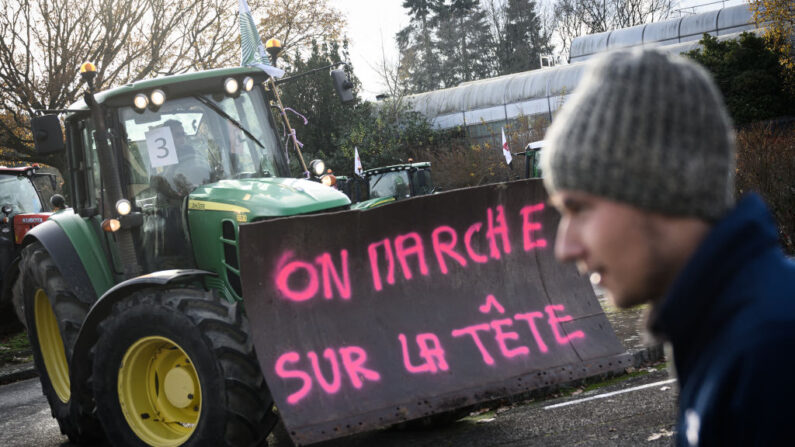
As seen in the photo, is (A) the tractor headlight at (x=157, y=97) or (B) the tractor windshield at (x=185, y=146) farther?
(B) the tractor windshield at (x=185, y=146)

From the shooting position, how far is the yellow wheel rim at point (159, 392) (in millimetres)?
5438

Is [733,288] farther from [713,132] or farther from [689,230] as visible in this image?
[713,132]

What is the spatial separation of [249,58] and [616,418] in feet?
12.6

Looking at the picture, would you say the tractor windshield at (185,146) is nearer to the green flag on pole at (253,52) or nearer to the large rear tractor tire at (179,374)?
the green flag on pole at (253,52)

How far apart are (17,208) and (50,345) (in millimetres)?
7455

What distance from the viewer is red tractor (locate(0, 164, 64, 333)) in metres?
13.6

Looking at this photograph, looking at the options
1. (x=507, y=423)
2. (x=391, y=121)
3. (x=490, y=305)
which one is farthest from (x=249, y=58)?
(x=391, y=121)

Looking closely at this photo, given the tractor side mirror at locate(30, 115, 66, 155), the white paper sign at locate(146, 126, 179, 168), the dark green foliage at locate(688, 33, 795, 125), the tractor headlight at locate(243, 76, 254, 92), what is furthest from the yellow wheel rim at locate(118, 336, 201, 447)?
the dark green foliage at locate(688, 33, 795, 125)

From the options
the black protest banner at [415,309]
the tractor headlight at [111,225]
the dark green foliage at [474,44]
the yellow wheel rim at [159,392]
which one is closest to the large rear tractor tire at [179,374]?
the yellow wheel rim at [159,392]

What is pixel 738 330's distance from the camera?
1108mm

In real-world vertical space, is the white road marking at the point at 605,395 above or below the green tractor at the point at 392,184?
below

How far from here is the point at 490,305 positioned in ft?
19.1

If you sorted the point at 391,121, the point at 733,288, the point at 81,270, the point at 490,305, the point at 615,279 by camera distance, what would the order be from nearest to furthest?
the point at 733,288
the point at 615,279
the point at 490,305
the point at 81,270
the point at 391,121

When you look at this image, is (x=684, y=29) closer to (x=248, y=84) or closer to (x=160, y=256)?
(x=248, y=84)
